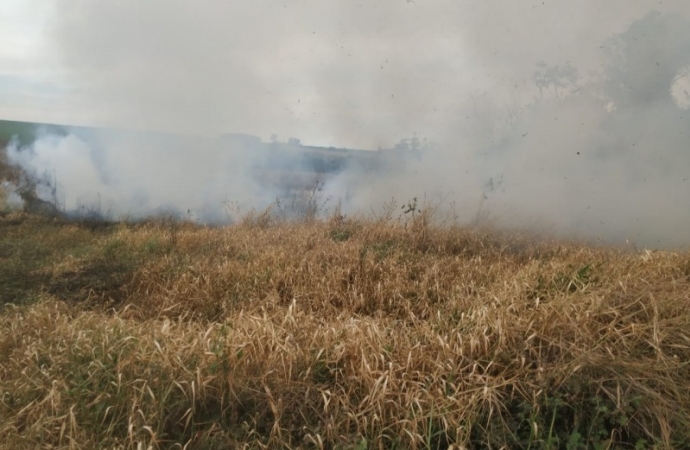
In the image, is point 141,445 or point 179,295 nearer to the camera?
point 141,445

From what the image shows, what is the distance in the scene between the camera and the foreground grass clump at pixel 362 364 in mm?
2422

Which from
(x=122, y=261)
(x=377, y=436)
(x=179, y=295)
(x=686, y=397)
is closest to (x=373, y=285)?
(x=179, y=295)

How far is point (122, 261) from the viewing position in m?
5.94

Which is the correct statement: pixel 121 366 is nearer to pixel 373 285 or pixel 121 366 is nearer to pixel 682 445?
pixel 373 285

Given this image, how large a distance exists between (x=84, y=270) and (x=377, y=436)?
474cm

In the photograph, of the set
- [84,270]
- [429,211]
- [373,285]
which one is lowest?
[84,270]

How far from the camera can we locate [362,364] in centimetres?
Result: 285

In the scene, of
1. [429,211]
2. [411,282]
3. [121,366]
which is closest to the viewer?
[121,366]

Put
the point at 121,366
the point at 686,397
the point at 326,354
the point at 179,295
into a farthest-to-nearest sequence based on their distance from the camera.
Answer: the point at 179,295, the point at 326,354, the point at 121,366, the point at 686,397

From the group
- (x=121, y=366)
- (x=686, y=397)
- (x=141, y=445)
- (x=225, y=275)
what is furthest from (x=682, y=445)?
(x=225, y=275)

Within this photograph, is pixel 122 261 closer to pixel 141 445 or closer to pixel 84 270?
pixel 84 270

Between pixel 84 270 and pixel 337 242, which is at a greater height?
pixel 337 242

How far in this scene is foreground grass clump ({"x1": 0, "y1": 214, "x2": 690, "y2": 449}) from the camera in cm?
242

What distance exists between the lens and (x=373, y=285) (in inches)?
191
